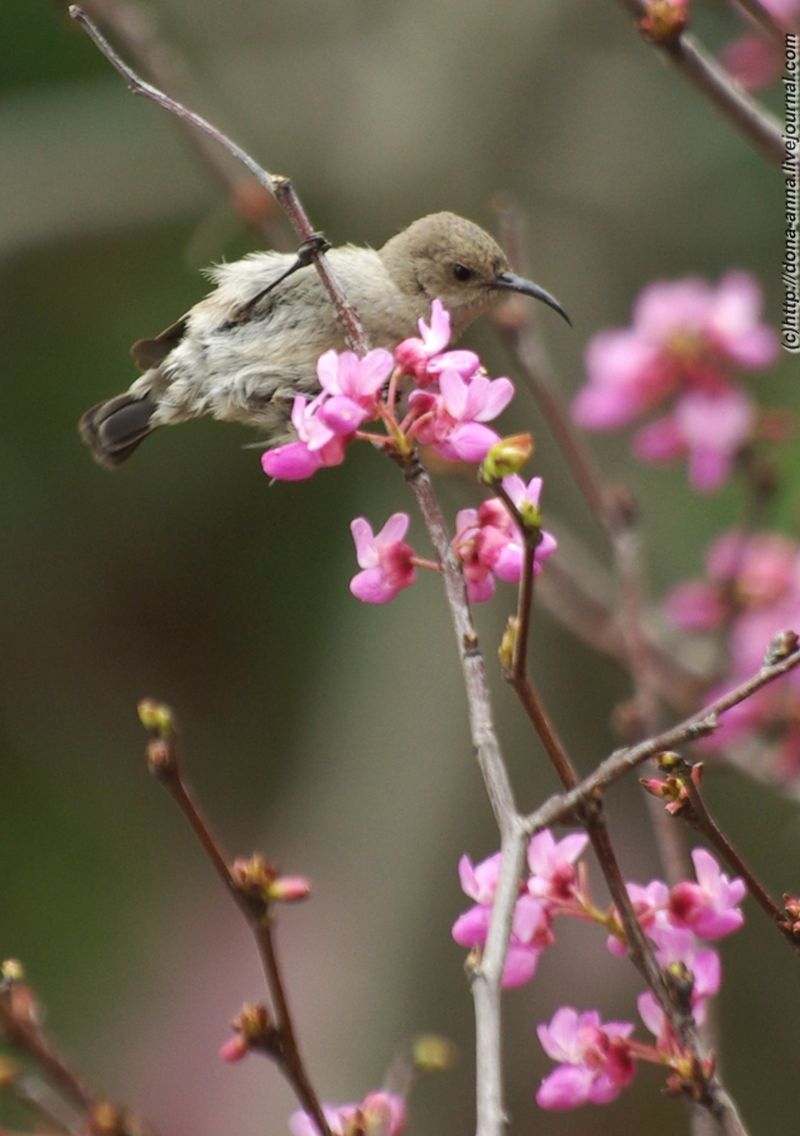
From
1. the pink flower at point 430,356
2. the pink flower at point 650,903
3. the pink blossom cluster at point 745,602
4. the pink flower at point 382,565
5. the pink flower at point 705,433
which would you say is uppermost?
the pink flower at point 705,433

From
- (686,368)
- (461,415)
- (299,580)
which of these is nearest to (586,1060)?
(461,415)

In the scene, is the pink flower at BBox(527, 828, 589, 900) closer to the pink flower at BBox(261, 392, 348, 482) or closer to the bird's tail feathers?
the pink flower at BBox(261, 392, 348, 482)

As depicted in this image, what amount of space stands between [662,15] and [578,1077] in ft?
5.23

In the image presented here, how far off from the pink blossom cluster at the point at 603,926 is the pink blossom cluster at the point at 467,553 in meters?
0.39

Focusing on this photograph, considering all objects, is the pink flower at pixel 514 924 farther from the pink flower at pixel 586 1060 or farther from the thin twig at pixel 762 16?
the thin twig at pixel 762 16

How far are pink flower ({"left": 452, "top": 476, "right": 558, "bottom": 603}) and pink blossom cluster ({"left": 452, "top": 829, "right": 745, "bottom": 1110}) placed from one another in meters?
0.38

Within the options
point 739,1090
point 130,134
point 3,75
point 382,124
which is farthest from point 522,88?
point 739,1090

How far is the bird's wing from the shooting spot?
384cm

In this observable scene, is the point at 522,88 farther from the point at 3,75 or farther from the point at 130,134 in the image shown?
the point at 3,75

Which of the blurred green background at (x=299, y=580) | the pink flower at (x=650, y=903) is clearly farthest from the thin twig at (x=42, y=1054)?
the blurred green background at (x=299, y=580)

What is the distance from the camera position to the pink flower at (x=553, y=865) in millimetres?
2027

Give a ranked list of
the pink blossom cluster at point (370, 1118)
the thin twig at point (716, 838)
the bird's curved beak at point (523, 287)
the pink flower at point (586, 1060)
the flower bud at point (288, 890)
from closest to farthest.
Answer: the thin twig at point (716, 838) < the flower bud at point (288, 890) < the pink flower at point (586, 1060) < the pink blossom cluster at point (370, 1118) < the bird's curved beak at point (523, 287)

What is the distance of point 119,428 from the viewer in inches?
145

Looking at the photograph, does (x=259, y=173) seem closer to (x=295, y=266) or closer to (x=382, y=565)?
(x=382, y=565)
